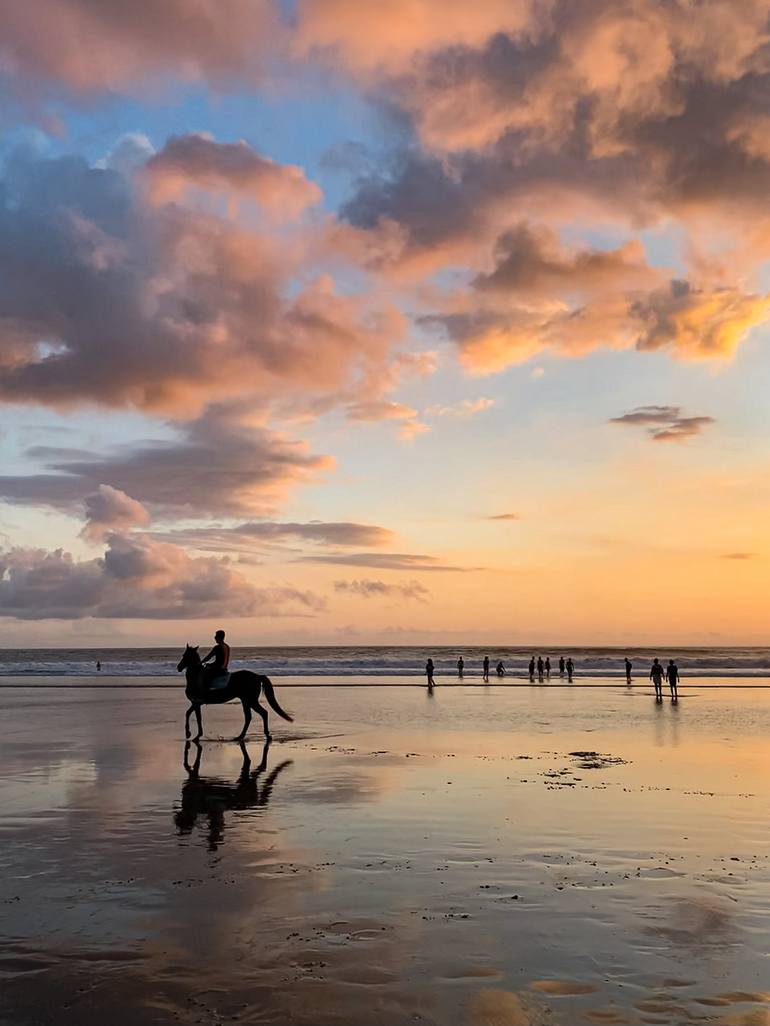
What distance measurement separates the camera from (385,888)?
8578 mm

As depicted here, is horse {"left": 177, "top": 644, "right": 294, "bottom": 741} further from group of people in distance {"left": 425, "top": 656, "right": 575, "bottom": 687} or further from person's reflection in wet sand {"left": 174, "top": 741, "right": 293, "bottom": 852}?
group of people in distance {"left": 425, "top": 656, "right": 575, "bottom": 687}

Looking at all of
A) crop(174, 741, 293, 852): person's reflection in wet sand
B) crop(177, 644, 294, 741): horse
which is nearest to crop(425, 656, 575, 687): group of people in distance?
crop(177, 644, 294, 741): horse

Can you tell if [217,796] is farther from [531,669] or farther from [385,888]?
[531,669]

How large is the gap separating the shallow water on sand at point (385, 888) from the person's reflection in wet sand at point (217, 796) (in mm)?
76

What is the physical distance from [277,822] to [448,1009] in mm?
6662

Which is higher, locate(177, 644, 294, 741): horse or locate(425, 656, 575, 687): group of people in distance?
locate(177, 644, 294, 741): horse

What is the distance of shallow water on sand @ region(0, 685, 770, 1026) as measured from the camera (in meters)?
5.94

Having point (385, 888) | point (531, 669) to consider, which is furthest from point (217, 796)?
point (531, 669)

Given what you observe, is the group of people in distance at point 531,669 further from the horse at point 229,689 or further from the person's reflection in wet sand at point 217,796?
the person's reflection in wet sand at point 217,796

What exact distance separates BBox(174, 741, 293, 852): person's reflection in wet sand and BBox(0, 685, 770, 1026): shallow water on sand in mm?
76

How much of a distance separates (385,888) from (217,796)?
628 centimetres

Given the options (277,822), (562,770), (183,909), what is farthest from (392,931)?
(562,770)

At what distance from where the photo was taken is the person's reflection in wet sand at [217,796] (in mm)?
11773

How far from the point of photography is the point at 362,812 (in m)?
12.6
